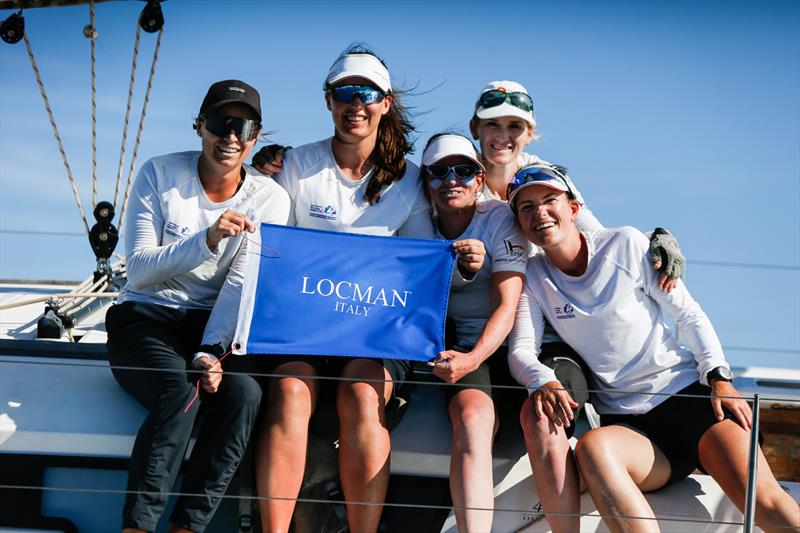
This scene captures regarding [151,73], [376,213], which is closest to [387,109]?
[376,213]

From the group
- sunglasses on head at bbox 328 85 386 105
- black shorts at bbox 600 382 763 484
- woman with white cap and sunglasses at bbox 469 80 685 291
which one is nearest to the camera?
black shorts at bbox 600 382 763 484

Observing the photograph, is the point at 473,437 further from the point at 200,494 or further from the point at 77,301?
the point at 77,301

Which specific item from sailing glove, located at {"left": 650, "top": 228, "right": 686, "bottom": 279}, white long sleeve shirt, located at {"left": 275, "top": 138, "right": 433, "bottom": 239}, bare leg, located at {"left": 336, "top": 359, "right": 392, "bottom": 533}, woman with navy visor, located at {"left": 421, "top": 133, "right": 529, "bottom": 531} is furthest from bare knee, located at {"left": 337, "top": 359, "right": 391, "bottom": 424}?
sailing glove, located at {"left": 650, "top": 228, "right": 686, "bottom": 279}

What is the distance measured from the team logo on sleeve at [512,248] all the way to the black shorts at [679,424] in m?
0.53

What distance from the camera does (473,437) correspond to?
8.47 ft

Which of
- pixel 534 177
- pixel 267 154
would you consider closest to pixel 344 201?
pixel 267 154

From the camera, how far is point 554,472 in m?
2.58

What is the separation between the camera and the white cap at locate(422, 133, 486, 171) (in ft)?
9.45

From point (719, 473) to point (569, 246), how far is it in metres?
0.74

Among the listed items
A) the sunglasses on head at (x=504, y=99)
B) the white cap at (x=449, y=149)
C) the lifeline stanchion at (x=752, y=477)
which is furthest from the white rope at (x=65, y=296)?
the lifeline stanchion at (x=752, y=477)

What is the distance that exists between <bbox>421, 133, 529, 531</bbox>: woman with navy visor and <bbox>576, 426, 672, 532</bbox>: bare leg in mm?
264

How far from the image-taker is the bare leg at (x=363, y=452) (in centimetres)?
257

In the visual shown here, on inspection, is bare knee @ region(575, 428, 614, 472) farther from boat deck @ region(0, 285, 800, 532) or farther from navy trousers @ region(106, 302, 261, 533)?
navy trousers @ region(106, 302, 261, 533)

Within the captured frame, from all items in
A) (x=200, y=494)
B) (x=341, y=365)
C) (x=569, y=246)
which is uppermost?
(x=569, y=246)
